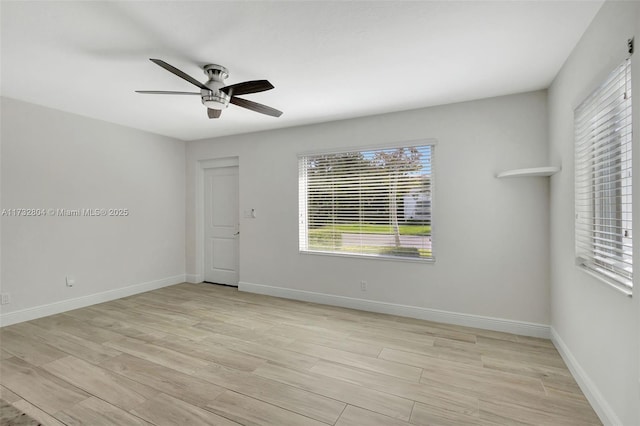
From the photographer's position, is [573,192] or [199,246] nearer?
[573,192]

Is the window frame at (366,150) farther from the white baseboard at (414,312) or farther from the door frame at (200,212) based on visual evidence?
the door frame at (200,212)

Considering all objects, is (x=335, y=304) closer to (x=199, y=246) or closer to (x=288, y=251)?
(x=288, y=251)

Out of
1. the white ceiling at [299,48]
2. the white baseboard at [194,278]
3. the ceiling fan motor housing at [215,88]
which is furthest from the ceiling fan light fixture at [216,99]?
the white baseboard at [194,278]

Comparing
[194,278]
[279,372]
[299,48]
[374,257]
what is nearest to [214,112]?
[299,48]

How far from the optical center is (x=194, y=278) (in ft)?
17.7

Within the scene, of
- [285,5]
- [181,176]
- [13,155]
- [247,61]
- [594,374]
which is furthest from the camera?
[181,176]

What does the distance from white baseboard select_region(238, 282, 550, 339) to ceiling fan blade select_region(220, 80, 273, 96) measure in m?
2.84

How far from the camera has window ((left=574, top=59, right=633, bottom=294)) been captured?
5.49ft

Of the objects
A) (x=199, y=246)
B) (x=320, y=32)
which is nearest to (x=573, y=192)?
(x=320, y=32)

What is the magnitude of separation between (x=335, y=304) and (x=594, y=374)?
2678 mm

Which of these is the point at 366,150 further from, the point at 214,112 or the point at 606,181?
the point at 606,181

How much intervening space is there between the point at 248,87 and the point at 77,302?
12.4ft

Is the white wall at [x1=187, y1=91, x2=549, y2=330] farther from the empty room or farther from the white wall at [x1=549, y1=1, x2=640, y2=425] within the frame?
the white wall at [x1=549, y1=1, x2=640, y2=425]

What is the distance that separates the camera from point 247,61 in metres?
2.50
